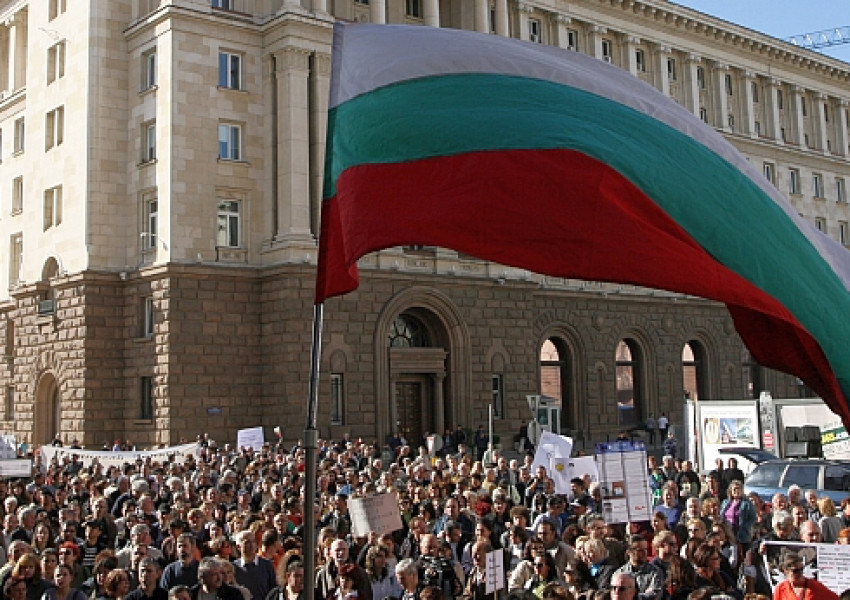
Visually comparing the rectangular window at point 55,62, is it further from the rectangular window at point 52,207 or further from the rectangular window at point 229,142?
the rectangular window at point 229,142

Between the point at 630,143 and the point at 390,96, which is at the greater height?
the point at 390,96

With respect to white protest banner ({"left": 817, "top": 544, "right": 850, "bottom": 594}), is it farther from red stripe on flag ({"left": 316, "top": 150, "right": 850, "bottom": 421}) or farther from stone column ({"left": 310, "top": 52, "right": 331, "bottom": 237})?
stone column ({"left": 310, "top": 52, "right": 331, "bottom": 237})

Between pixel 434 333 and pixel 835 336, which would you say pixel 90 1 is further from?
pixel 835 336

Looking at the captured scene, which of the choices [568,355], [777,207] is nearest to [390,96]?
[777,207]

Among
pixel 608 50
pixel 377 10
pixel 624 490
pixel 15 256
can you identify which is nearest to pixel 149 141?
pixel 377 10

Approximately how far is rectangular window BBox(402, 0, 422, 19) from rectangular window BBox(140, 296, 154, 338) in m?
16.2

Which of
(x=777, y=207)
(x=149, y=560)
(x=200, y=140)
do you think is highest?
(x=200, y=140)

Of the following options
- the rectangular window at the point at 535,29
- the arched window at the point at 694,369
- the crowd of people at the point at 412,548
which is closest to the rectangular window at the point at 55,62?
the rectangular window at the point at 535,29

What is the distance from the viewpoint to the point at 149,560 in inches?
379

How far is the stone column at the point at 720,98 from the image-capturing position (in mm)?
58469

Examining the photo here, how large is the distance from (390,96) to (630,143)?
1662 mm

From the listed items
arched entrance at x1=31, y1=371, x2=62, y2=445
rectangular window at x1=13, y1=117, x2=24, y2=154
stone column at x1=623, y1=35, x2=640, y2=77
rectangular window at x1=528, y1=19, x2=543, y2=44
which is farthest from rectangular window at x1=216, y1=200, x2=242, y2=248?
stone column at x1=623, y1=35, x2=640, y2=77

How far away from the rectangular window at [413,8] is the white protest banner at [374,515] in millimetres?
34788

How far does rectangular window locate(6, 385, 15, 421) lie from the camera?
43594mm
